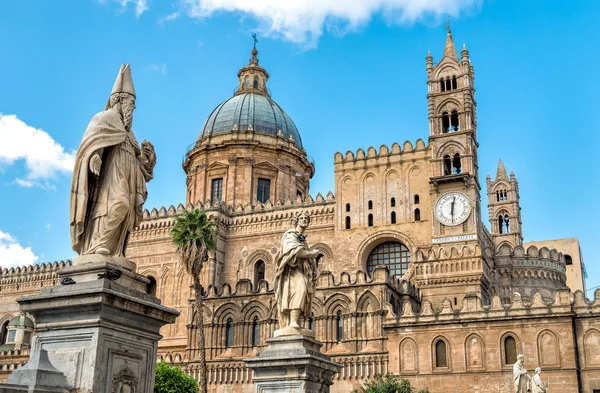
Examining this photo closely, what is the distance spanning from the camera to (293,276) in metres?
9.96

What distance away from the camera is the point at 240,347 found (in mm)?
40281

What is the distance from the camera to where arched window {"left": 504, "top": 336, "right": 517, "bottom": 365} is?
33281 mm

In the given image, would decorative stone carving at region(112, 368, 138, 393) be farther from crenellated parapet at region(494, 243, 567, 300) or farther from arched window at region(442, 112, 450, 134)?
crenellated parapet at region(494, 243, 567, 300)

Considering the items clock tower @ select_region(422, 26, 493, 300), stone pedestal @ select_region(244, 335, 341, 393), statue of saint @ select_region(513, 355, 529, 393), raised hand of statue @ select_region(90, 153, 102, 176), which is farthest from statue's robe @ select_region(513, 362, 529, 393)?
clock tower @ select_region(422, 26, 493, 300)

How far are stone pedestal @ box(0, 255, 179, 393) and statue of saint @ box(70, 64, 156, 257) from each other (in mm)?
246

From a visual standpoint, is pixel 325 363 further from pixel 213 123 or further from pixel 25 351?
pixel 213 123

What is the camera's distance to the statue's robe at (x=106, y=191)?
675 cm

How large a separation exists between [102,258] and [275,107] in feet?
186

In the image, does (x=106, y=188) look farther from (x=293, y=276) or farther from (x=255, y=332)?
(x=255, y=332)

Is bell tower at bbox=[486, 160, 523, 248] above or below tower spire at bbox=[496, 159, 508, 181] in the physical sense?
below

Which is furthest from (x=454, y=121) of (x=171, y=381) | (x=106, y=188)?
(x=106, y=188)

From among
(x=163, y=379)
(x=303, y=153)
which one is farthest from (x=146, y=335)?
(x=303, y=153)

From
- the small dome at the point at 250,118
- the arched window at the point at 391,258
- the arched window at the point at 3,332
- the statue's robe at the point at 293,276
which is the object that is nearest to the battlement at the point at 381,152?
the arched window at the point at 391,258

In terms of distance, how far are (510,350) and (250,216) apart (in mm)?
22573
